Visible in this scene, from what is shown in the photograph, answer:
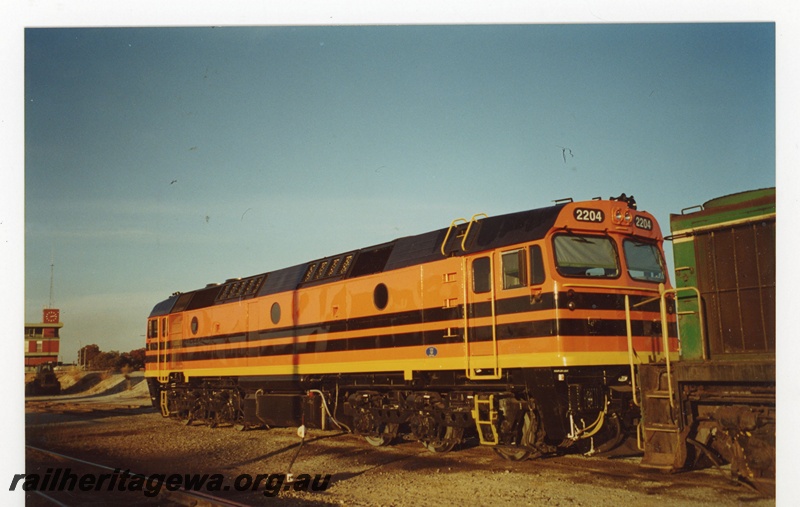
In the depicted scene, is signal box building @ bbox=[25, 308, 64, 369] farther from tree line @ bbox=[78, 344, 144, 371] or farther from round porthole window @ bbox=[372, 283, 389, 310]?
tree line @ bbox=[78, 344, 144, 371]

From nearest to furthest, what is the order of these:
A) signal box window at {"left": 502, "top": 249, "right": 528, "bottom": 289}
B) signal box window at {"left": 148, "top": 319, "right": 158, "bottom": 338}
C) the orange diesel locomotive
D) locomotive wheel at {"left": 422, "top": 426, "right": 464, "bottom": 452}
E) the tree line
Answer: the orange diesel locomotive → signal box window at {"left": 502, "top": 249, "right": 528, "bottom": 289} → locomotive wheel at {"left": 422, "top": 426, "right": 464, "bottom": 452} → signal box window at {"left": 148, "top": 319, "right": 158, "bottom": 338} → the tree line

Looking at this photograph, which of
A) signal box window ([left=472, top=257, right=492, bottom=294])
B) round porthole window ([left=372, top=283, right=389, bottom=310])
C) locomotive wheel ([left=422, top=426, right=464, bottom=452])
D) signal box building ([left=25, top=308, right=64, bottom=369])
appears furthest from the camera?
round porthole window ([left=372, top=283, right=389, bottom=310])

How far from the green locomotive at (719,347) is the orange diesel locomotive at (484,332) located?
0.52m

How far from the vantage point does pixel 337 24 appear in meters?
11.1

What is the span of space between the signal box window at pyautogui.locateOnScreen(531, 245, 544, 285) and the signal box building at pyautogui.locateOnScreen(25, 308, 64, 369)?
8.26 metres

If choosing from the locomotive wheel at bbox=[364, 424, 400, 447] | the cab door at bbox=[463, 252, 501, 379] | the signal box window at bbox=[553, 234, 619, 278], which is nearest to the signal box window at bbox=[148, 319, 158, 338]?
the locomotive wheel at bbox=[364, 424, 400, 447]

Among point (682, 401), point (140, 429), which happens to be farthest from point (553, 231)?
point (140, 429)

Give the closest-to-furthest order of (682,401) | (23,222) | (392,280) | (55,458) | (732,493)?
(732,493) → (682,401) → (23,222) → (392,280) → (55,458)

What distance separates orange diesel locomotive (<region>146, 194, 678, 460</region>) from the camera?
10094mm

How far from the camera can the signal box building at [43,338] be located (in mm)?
12134

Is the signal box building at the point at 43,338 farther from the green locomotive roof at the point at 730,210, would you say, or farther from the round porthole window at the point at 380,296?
the green locomotive roof at the point at 730,210

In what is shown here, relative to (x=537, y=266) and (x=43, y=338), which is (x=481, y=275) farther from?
(x=43, y=338)
